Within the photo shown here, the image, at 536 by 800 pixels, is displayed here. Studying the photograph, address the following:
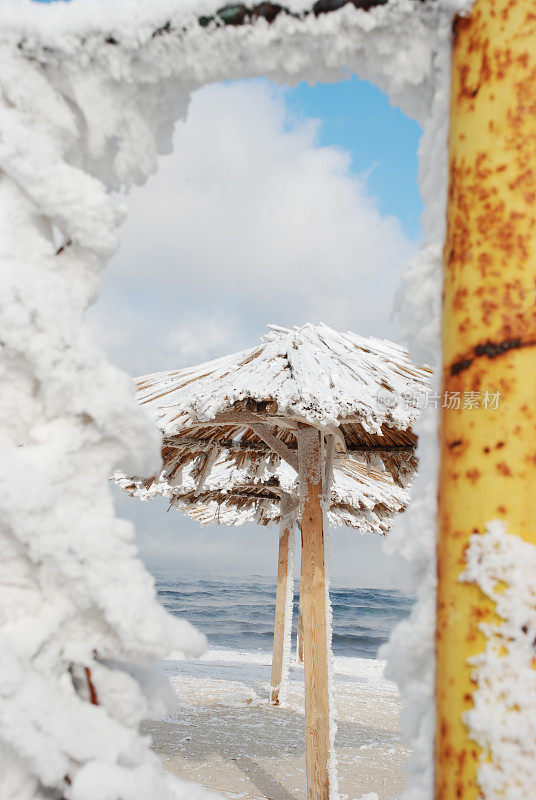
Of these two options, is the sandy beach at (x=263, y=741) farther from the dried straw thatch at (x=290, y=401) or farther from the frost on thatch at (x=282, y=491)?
the frost on thatch at (x=282, y=491)

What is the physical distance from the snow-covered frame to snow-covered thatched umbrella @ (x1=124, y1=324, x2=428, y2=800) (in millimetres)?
2181

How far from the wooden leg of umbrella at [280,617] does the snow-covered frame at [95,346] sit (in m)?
7.04

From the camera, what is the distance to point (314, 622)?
3648 millimetres

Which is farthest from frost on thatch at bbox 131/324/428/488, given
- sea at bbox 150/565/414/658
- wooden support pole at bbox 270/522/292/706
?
Answer: sea at bbox 150/565/414/658

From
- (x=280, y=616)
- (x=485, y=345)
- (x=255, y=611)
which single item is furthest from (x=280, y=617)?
(x=255, y=611)

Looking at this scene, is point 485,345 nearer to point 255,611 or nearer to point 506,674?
point 506,674

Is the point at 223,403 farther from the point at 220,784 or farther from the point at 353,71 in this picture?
the point at 220,784

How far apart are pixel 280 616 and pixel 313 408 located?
17.2 ft

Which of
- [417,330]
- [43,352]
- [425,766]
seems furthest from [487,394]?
[43,352]

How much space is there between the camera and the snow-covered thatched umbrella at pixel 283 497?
6766 millimetres

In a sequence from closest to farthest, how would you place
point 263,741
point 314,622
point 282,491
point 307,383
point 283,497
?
point 307,383, point 314,622, point 263,741, point 282,491, point 283,497

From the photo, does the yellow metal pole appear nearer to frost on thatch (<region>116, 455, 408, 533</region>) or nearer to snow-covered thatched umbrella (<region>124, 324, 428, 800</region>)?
snow-covered thatched umbrella (<region>124, 324, 428, 800</region>)

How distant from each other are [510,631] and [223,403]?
274 cm

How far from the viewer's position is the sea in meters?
21.9
